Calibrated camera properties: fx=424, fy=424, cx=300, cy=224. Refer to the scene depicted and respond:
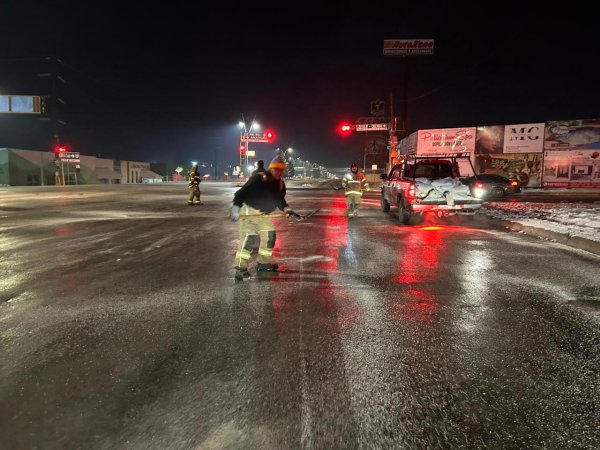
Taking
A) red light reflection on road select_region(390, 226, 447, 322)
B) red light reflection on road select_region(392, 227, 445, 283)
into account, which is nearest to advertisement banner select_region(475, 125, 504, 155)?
red light reflection on road select_region(392, 227, 445, 283)

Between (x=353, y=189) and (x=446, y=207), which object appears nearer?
(x=446, y=207)

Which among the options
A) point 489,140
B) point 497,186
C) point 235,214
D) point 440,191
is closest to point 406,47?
point 489,140

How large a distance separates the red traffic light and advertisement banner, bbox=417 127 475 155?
6594 millimetres

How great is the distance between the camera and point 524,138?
1389 inches

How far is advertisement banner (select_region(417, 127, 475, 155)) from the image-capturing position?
37250 millimetres

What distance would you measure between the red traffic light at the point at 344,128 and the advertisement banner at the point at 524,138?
1324cm

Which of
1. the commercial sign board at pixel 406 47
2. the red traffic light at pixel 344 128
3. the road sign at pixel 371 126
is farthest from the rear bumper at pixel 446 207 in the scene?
the commercial sign board at pixel 406 47

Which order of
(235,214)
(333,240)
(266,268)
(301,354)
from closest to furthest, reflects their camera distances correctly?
(301,354), (235,214), (266,268), (333,240)

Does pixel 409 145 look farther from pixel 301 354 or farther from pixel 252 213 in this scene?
pixel 301 354

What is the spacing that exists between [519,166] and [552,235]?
1156 inches

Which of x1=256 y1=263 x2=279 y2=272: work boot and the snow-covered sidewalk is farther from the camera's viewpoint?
the snow-covered sidewalk

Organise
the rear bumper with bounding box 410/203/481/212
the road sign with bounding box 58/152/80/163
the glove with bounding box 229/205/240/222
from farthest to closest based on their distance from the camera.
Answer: the road sign with bounding box 58/152/80/163
the rear bumper with bounding box 410/203/481/212
the glove with bounding box 229/205/240/222

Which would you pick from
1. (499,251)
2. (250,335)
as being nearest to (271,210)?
(250,335)

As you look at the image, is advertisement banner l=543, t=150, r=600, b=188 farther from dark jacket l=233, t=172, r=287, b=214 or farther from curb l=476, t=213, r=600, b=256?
dark jacket l=233, t=172, r=287, b=214
